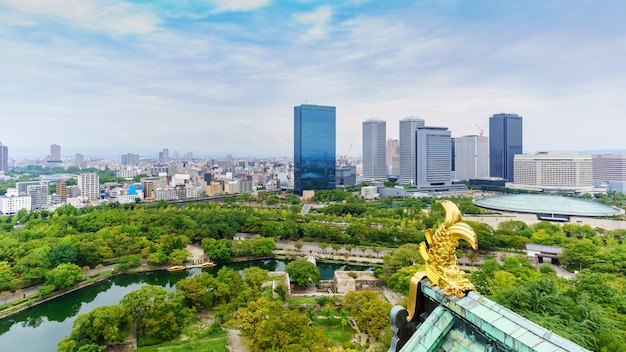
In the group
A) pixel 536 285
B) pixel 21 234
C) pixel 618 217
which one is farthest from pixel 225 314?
pixel 618 217

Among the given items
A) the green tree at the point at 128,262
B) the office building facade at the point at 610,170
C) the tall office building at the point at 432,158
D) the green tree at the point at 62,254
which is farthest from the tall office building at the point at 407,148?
the green tree at the point at 62,254

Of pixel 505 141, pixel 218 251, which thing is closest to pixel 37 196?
pixel 218 251

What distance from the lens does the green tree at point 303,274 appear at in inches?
530

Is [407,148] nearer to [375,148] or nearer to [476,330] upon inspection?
[375,148]

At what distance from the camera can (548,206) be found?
2886cm

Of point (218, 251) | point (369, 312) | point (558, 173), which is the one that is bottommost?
point (218, 251)

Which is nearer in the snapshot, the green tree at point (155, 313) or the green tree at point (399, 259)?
the green tree at point (155, 313)

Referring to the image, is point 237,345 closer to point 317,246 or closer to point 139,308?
point 139,308

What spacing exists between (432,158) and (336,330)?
42285 millimetres

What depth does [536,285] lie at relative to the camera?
315 inches

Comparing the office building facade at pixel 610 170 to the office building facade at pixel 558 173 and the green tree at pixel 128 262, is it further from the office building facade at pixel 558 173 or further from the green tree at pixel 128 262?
the green tree at pixel 128 262

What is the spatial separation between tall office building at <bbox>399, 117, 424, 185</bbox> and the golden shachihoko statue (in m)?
53.9

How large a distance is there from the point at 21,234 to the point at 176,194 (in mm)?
26251

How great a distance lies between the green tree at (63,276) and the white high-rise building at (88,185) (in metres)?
32.8
